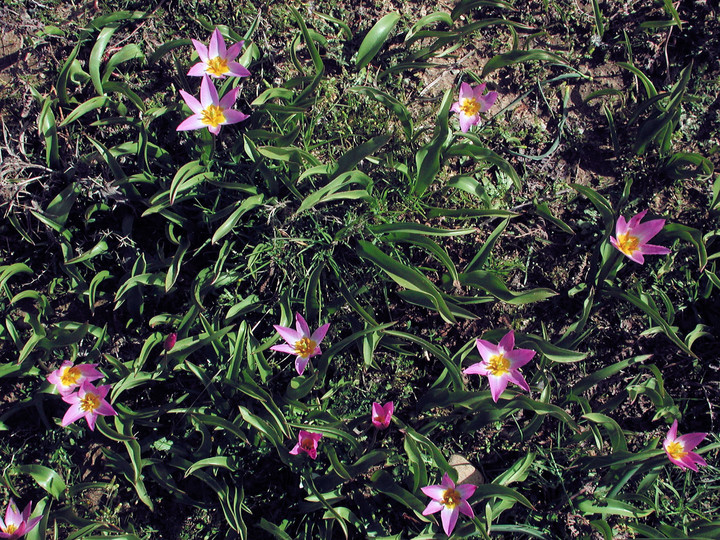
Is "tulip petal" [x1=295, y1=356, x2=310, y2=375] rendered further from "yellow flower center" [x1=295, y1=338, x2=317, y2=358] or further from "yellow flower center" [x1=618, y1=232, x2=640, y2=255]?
"yellow flower center" [x1=618, y1=232, x2=640, y2=255]

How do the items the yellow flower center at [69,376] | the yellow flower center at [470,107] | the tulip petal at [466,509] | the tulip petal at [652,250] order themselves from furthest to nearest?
1. the yellow flower center at [470,107]
2. the yellow flower center at [69,376]
3. the tulip petal at [652,250]
4. the tulip petal at [466,509]

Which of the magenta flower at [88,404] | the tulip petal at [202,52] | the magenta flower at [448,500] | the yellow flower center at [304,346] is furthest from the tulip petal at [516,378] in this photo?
the tulip petal at [202,52]

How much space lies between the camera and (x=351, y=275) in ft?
8.00

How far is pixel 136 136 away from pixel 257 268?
0.85 metres

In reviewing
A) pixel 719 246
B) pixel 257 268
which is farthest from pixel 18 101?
pixel 719 246

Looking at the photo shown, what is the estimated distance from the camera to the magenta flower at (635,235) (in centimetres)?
223

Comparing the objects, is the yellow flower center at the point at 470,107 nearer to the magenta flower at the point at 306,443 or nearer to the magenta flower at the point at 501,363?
the magenta flower at the point at 501,363

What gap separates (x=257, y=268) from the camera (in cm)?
242

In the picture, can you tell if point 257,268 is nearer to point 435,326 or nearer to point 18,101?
point 435,326

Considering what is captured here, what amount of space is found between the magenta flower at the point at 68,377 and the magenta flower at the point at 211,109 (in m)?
1.07

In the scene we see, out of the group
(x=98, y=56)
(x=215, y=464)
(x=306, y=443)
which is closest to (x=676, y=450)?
(x=306, y=443)

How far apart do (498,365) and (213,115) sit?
151 centimetres

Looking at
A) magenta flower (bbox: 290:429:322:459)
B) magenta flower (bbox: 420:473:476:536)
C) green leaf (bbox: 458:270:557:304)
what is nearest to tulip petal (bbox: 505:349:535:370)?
green leaf (bbox: 458:270:557:304)

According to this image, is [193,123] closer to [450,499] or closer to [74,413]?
[74,413]
